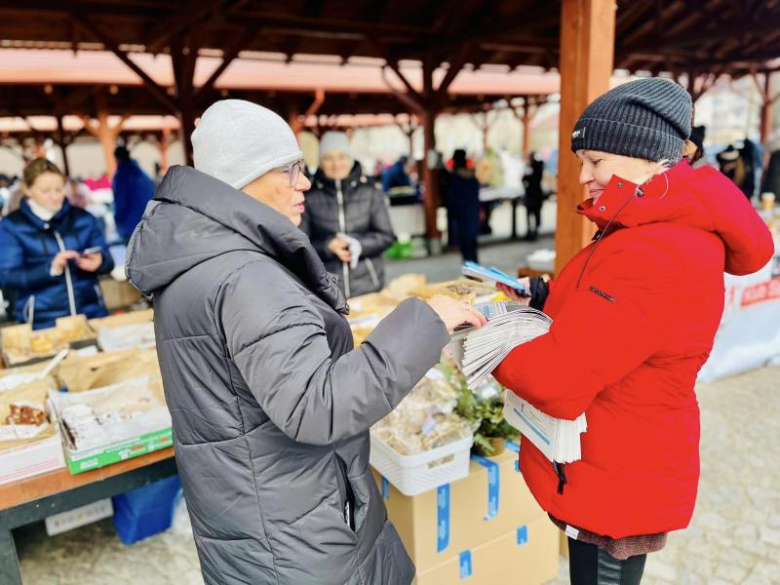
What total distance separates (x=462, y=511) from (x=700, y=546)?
4.27 ft

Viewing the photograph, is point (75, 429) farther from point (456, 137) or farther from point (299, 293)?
point (456, 137)

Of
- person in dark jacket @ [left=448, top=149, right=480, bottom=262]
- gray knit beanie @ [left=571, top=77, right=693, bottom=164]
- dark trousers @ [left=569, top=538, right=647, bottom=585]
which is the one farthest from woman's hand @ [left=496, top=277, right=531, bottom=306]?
person in dark jacket @ [left=448, top=149, right=480, bottom=262]

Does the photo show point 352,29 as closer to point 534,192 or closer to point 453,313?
point 534,192

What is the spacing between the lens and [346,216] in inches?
139

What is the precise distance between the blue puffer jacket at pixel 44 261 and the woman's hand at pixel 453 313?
9.15 feet

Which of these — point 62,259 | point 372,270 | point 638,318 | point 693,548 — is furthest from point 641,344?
point 62,259

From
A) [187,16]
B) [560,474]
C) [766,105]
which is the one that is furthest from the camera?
[766,105]

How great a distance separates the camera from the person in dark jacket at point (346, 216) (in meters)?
3.46

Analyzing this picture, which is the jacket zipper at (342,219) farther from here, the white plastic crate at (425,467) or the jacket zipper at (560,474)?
the jacket zipper at (560,474)

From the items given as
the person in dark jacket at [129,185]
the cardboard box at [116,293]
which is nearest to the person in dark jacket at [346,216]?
the cardboard box at [116,293]

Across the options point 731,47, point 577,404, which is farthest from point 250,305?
point 731,47

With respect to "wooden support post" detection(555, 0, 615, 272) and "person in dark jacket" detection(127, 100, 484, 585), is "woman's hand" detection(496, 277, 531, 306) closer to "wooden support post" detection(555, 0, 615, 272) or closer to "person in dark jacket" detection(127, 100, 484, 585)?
"person in dark jacket" detection(127, 100, 484, 585)

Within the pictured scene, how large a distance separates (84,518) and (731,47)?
1489 cm

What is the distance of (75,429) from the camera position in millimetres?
2006
